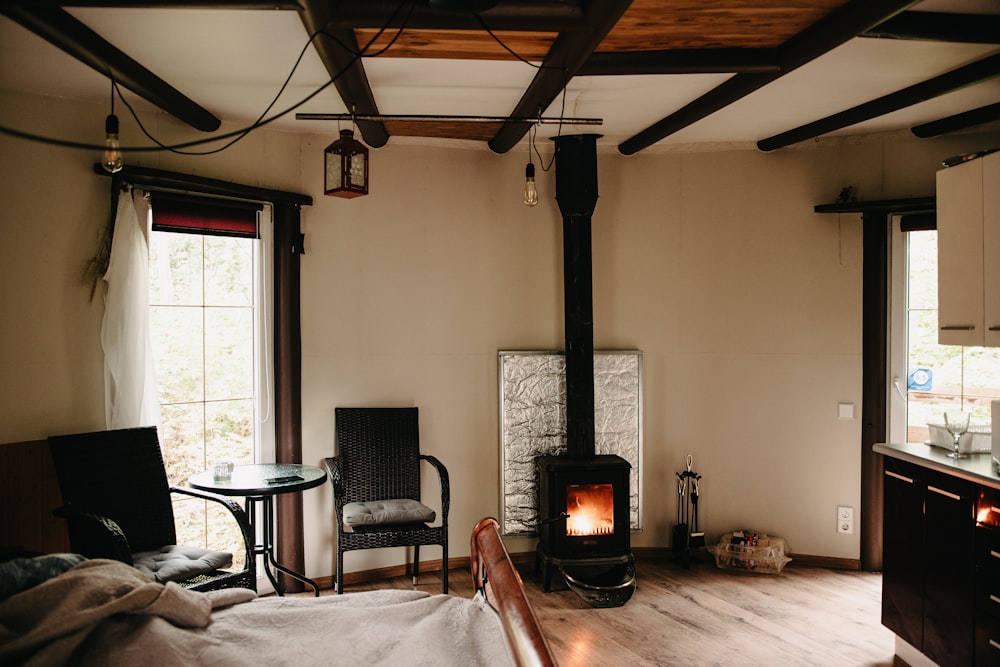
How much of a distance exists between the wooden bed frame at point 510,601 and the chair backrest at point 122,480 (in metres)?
1.73

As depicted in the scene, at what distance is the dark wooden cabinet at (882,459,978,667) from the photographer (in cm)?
275

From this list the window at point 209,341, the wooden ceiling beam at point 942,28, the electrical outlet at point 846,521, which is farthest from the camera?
the electrical outlet at point 846,521

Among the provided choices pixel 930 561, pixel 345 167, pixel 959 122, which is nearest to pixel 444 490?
pixel 345 167

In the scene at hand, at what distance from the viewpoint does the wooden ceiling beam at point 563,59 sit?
2223mm

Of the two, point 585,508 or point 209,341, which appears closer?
point 209,341

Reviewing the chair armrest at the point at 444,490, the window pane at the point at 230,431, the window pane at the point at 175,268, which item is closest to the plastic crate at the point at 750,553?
the chair armrest at the point at 444,490

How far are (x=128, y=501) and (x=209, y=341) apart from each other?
3.27 ft

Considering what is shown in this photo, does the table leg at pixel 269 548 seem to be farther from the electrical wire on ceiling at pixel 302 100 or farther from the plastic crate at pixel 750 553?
the plastic crate at pixel 750 553

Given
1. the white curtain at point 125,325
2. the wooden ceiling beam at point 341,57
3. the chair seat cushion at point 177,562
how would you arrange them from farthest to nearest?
1. the white curtain at point 125,325
2. the chair seat cushion at point 177,562
3. the wooden ceiling beam at point 341,57

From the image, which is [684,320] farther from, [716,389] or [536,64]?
[536,64]

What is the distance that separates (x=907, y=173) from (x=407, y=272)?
124 inches

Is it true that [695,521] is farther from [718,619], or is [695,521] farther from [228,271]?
[228,271]

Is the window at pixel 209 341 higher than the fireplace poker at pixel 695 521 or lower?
higher

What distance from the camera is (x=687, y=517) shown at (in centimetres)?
457
